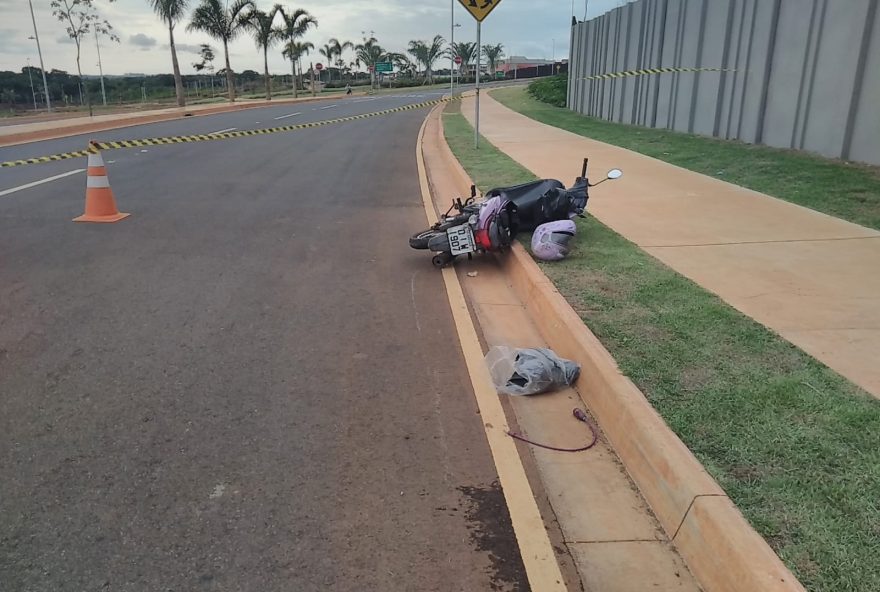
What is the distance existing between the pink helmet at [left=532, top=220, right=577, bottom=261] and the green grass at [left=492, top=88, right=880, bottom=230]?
365 cm

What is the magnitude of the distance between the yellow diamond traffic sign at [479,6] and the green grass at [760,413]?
358 inches

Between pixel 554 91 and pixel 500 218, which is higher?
pixel 554 91

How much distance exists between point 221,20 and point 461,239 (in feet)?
153

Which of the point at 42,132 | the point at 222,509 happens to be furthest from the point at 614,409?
A: the point at 42,132

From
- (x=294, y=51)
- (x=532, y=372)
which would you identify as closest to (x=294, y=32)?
(x=294, y=51)

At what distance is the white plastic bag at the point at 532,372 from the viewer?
4.36 m

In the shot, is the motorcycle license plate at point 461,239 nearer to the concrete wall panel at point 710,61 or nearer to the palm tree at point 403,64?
the concrete wall panel at point 710,61

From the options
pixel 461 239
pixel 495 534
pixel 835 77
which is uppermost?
pixel 835 77

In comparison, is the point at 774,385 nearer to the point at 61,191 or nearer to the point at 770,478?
the point at 770,478

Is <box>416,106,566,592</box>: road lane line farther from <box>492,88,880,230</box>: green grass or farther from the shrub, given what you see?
the shrub

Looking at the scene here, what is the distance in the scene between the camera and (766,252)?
6758 millimetres

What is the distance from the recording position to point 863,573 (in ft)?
8.16

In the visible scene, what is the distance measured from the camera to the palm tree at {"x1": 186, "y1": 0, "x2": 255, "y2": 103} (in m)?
46.2

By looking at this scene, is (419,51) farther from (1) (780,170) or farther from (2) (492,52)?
(1) (780,170)
